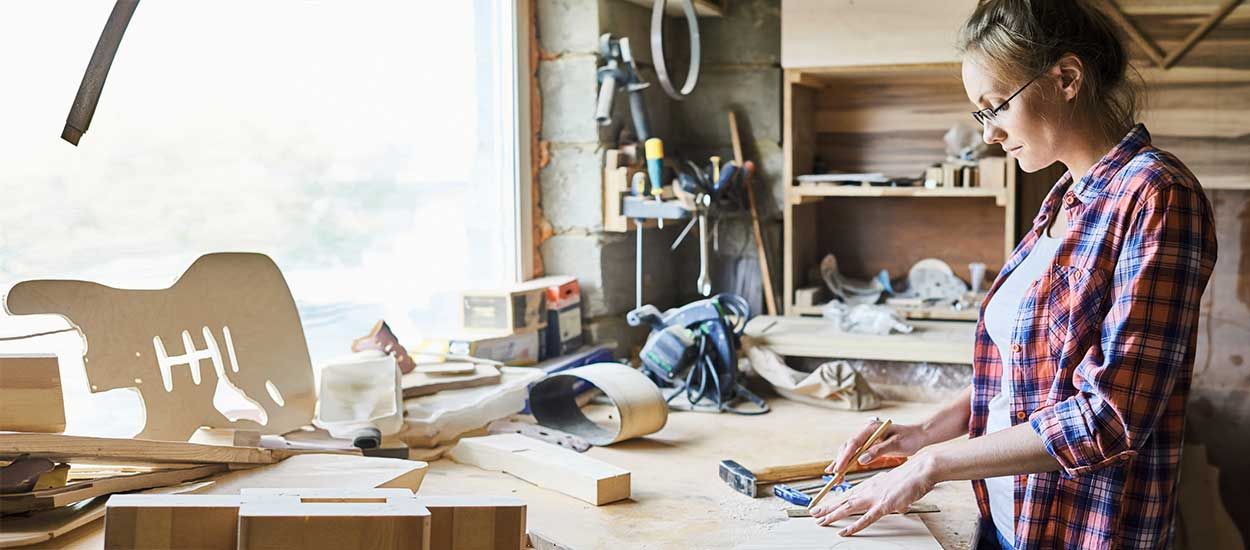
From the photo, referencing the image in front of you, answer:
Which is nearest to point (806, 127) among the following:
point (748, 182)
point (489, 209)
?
point (748, 182)

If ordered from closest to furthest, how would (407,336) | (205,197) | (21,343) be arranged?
(21,343)
(205,197)
(407,336)

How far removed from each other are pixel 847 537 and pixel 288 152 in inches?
49.8

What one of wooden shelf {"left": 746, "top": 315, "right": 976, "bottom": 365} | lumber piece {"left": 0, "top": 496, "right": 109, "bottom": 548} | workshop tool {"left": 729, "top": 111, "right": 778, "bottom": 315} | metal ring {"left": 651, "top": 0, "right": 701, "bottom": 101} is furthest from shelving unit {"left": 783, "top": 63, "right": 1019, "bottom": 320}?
lumber piece {"left": 0, "top": 496, "right": 109, "bottom": 548}

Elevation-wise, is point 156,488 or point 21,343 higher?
point 21,343

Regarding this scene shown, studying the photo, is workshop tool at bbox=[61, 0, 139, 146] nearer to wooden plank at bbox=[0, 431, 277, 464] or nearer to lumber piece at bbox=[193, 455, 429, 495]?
wooden plank at bbox=[0, 431, 277, 464]

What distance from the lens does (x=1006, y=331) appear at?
1.44 meters

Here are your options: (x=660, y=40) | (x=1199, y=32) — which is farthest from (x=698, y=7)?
(x=1199, y=32)

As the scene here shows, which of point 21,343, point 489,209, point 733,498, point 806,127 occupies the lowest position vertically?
point 733,498

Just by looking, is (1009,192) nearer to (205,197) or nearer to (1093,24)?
(1093,24)

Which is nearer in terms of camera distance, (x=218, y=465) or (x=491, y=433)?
(x=218, y=465)

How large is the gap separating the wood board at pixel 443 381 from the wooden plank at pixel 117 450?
1.72 feet

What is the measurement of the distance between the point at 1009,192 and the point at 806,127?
0.57 meters

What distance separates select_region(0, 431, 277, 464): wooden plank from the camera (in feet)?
4.32

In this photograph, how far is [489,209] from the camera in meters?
2.64
